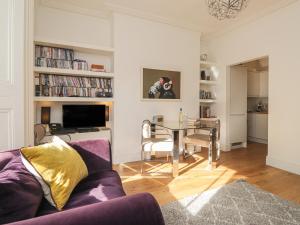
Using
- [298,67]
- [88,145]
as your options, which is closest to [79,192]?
[88,145]

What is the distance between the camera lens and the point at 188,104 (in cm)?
429

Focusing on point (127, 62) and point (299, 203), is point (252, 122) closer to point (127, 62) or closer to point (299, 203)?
point (299, 203)

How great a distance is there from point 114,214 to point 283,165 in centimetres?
357

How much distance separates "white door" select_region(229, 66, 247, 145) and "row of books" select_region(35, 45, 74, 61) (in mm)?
3584

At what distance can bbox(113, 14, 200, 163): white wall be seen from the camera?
11.8ft

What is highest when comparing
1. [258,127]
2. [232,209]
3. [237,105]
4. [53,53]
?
[53,53]

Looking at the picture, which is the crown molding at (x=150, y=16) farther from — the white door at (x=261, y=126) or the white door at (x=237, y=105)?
the white door at (x=261, y=126)

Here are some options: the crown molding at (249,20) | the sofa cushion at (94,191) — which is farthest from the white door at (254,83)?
the sofa cushion at (94,191)

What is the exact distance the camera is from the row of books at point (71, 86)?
10.3 ft

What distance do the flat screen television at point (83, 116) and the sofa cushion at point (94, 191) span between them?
1941 millimetres

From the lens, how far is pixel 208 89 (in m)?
4.96

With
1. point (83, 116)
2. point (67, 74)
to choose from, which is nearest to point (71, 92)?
point (67, 74)

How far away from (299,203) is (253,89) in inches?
165

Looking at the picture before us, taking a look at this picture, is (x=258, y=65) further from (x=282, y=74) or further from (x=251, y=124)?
(x=282, y=74)
